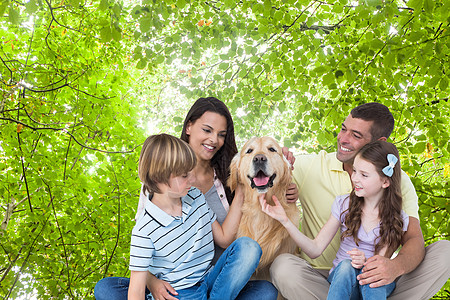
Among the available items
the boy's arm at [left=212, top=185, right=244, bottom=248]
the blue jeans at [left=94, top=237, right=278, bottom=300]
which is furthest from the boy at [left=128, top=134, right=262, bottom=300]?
the boy's arm at [left=212, top=185, right=244, bottom=248]

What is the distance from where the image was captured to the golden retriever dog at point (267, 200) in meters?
2.39

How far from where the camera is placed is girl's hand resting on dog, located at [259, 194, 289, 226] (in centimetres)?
215

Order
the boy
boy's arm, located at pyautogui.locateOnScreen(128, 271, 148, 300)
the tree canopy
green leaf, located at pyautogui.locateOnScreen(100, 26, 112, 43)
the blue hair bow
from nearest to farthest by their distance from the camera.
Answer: boy's arm, located at pyautogui.locateOnScreen(128, 271, 148, 300) < the boy < the blue hair bow < green leaf, located at pyautogui.locateOnScreen(100, 26, 112, 43) < the tree canopy

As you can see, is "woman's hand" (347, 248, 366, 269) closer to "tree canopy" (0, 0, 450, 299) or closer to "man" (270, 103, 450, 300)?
"man" (270, 103, 450, 300)

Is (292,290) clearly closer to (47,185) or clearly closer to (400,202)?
(400,202)

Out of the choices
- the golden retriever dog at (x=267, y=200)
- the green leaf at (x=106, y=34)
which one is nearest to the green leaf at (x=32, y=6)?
the green leaf at (x=106, y=34)

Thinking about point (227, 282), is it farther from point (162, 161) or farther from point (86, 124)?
point (86, 124)

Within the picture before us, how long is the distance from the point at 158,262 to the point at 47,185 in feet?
4.97

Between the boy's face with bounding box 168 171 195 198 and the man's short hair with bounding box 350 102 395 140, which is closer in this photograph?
the boy's face with bounding box 168 171 195 198

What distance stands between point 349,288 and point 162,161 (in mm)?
1144

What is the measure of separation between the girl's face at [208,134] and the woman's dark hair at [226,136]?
0.12ft

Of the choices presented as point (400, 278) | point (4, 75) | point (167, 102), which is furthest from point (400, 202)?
point (167, 102)

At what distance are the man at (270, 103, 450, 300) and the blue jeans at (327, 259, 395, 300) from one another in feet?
0.15

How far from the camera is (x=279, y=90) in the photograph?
4090mm
